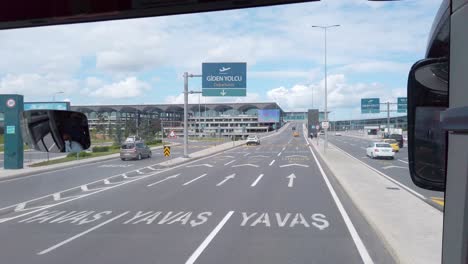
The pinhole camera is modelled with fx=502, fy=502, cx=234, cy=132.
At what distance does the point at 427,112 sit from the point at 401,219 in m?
9.41

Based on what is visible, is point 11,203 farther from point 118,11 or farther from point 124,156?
point 124,156

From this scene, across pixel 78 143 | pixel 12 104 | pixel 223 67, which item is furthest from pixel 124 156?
pixel 78 143

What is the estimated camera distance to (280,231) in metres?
10.6

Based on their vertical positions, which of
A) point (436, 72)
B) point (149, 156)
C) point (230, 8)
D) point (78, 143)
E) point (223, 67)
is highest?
point (223, 67)

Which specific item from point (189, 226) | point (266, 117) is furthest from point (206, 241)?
point (266, 117)

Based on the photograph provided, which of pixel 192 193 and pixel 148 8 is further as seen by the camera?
pixel 192 193

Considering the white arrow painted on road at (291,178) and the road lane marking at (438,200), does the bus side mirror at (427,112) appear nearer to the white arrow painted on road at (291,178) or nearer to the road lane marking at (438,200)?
the road lane marking at (438,200)

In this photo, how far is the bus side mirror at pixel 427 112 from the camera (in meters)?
2.36

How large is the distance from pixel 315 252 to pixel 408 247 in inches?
60.4

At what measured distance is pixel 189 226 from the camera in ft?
37.2

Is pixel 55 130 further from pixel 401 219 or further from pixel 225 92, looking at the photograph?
pixel 225 92

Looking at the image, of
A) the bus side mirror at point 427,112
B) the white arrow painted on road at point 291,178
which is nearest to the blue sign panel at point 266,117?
the white arrow painted on road at point 291,178

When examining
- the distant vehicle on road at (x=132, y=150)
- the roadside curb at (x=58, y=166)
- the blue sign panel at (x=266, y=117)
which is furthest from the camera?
the blue sign panel at (x=266, y=117)

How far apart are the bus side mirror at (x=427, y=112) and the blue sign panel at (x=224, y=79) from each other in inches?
1369
